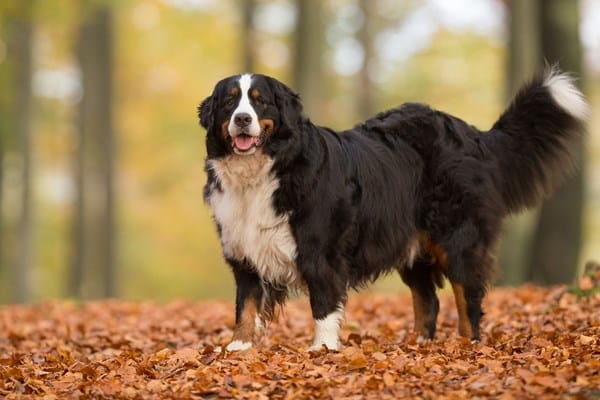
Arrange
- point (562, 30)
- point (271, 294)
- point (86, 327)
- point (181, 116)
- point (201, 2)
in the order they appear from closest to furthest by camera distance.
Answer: point (271, 294) < point (86, 327) < point (562, 30) < point (201, 2) < point (181, 116)

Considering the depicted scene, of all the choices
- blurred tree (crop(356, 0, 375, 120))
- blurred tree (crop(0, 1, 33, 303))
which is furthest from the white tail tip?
blurred tree (crop(356, 0, 375, 120))

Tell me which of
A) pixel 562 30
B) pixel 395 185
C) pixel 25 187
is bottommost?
pixel 25 187

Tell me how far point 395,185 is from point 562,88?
1.70 meters

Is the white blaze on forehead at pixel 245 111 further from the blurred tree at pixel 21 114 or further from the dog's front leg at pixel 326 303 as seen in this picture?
the blurred tree at pixel 21 114

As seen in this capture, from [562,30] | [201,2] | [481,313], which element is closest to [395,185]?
[481,313]

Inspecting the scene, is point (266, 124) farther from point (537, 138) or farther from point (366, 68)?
point (366, 68)

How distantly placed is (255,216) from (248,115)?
74 cm

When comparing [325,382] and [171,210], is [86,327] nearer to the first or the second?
[325,382]

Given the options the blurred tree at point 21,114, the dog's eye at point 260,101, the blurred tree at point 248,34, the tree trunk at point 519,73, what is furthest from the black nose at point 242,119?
the blurred tree at point 248,34

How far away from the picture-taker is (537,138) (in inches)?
302

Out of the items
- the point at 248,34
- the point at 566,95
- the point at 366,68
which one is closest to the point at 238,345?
the point at 566,95

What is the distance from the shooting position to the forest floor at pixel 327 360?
530cm

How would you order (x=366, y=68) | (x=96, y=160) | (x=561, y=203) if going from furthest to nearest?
(x=366, y=68)
(x=96, y=160)
(x=561, y=203)

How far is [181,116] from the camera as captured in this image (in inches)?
1069
